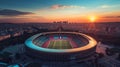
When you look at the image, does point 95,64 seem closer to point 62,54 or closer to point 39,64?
point 62,54

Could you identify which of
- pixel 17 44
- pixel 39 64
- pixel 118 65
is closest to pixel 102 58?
pixel 118 65

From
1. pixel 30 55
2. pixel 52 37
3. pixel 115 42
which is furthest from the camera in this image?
pixel 52 37

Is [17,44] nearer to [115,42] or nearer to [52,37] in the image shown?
[52,37]

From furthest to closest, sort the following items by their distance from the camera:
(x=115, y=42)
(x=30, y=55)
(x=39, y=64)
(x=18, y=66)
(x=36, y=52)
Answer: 1. (x=115, y=42)
2. (x=30, y=55)
3. (x=36, y=52)
4. (x=39, y=64)
5. (x=18, y=66)

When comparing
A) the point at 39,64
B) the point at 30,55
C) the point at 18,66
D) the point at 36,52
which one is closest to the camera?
the point at 18,66

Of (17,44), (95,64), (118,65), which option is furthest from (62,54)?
(17,44)

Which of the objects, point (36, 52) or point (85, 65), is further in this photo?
point (36, 52)

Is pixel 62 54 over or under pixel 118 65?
over

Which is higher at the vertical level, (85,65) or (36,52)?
(36,52)

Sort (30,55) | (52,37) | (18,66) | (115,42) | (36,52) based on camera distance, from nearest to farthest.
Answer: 1. (18,66)
2. (36,52)
3. (30,55)
4. (115,42)
5. (52,37)
